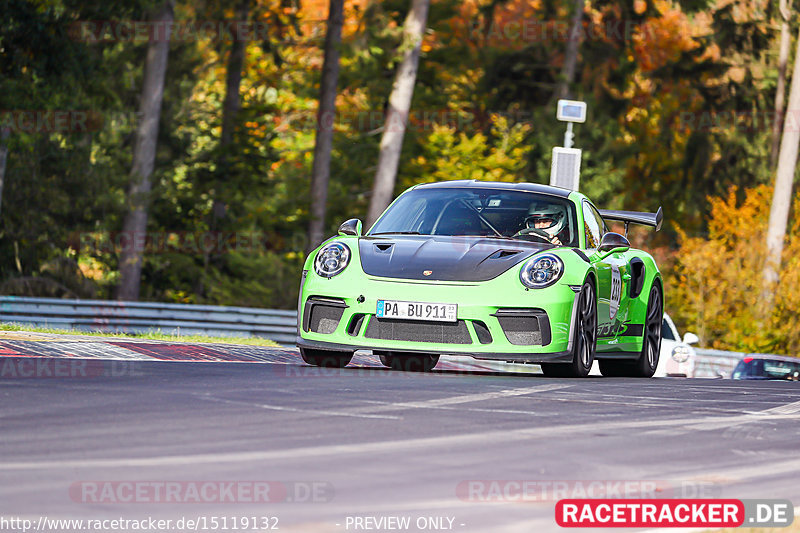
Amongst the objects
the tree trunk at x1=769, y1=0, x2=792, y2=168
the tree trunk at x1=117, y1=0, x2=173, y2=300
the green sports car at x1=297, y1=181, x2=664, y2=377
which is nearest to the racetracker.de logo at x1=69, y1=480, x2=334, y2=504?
the green sports car at x1=297, y1=181, x2=664, y2=377

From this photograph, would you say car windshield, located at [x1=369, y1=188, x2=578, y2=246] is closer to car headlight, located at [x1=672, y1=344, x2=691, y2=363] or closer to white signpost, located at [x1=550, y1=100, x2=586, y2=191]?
car headlight, located at [x1=672, y1=344, x2=691, y2=363]

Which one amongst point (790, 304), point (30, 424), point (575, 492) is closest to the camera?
point (575, 492)

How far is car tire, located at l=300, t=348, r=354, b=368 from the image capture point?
11.7 m

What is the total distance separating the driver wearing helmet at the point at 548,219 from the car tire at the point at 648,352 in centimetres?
196

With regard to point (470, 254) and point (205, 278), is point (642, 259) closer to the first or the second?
point (470, 254)

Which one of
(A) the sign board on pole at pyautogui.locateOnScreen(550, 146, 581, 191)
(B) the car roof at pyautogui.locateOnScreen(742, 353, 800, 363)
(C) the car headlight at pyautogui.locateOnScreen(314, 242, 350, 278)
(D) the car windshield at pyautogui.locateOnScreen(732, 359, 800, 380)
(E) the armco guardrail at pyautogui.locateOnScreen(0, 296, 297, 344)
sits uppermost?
(A) the sign board on pole at pyautogui.locateOnScreen(550, 146, 581, 191)

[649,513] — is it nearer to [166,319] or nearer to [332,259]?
[332,259]

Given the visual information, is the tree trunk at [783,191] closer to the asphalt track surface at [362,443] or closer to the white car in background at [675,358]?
the white car in background at [675,358]

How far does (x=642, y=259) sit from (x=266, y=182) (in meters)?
30.6

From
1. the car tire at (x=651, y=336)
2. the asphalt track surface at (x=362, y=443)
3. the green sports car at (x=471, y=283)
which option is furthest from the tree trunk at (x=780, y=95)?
the asphalt track surface at (x=362, y=443)

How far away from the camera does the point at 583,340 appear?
11.3m

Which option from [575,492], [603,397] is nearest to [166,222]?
[603,397]

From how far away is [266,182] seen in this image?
143ft

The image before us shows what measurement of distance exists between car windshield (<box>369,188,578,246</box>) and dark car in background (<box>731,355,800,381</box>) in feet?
37.3
